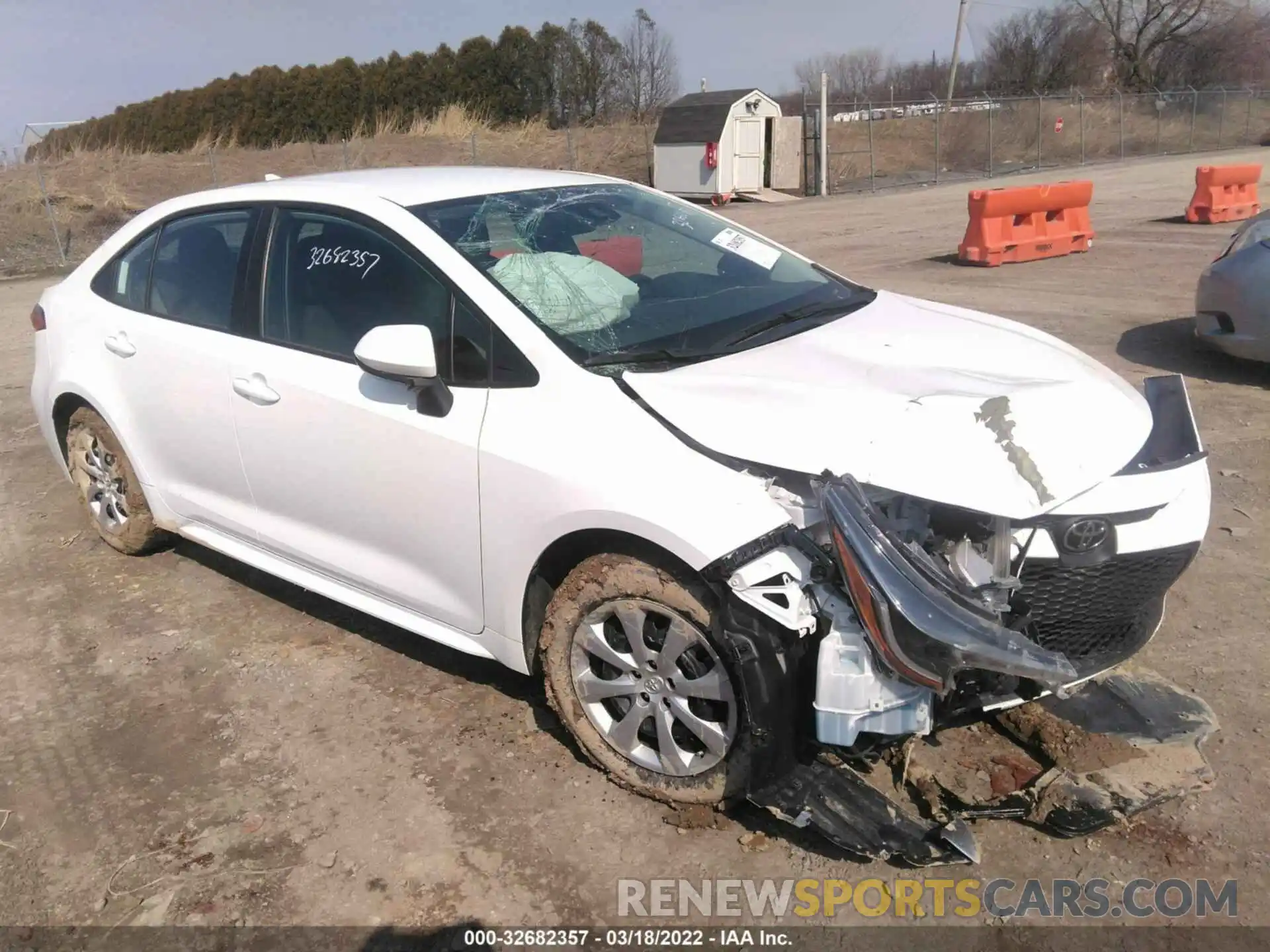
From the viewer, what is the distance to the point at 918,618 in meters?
2.34

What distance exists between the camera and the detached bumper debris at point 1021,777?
8.48ft

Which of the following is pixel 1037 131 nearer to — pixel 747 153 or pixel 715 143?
pixel 747 153

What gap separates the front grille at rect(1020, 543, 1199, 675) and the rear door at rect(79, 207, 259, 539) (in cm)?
286

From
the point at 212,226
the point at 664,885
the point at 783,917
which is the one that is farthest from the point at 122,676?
the point at 783,917

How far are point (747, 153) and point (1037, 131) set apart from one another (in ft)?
38.8

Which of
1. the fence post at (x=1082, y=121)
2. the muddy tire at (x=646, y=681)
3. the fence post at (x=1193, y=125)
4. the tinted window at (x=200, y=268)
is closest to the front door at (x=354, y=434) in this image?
the tinted window at (x=200, y=268)

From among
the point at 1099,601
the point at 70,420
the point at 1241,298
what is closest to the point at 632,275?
the point at 1099,601

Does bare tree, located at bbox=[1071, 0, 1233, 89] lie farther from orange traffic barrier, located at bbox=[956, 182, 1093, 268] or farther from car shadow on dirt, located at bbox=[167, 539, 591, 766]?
car shadow on dirt, located at bbox=[167, 539, 591, 766]

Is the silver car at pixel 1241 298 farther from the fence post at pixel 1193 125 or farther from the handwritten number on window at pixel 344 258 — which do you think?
the fence post at pixel 1193 125

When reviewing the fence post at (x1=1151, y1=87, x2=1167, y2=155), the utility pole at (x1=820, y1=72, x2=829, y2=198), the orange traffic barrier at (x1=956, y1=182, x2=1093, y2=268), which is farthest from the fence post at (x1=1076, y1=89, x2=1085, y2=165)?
the orange traffic barrier at (x1=956, y1=182, x2=1093, y2=268)

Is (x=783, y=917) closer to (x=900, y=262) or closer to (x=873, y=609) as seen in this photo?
(x=873, y=609)

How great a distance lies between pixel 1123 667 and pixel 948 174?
89.4 feet

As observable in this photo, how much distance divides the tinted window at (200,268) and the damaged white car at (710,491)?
0.08ft

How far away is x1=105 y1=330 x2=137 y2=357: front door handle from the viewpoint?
14.0ft
